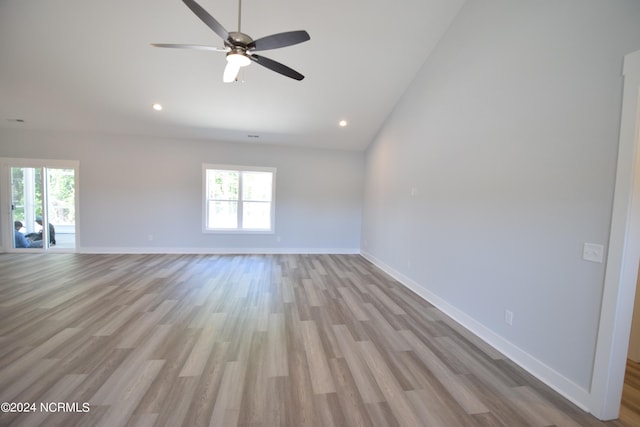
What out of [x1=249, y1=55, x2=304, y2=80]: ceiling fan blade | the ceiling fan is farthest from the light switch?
[x1=249, y1=55, x2=304, y2=80]: ceiling fan blade

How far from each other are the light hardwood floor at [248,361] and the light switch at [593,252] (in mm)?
1093

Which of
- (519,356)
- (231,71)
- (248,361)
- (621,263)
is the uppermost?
(231,71)

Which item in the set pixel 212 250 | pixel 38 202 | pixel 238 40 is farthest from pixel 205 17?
pixel 38 202

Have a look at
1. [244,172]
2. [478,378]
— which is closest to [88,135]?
[244,172]

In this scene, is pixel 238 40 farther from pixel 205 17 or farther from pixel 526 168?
pixel 526 168

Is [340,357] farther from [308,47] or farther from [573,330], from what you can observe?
[308,47]

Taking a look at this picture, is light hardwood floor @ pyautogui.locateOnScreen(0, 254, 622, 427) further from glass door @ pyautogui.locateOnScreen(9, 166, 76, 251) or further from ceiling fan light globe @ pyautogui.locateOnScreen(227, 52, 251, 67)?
ceiling fan light globe @ pyautogui.locateOnScreen(227, 52, 251, 67)

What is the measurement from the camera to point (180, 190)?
20.1ft

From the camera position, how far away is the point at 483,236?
2.78 m

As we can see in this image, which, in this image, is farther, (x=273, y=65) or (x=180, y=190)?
(x=180, y=190)

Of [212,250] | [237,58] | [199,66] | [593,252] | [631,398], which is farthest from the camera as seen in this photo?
[212,250]

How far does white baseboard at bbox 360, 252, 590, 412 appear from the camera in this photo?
187 centimetres

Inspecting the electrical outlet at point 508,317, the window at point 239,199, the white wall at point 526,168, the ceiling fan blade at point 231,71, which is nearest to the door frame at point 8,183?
the window at point 239,199

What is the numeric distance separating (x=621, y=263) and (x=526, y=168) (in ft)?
3.25
